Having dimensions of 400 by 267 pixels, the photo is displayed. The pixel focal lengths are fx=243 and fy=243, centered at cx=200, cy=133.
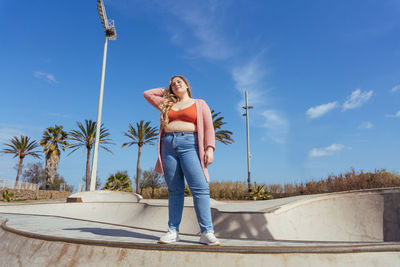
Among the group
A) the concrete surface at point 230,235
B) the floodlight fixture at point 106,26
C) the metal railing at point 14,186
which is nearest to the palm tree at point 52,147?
the metal railing at point 14,186

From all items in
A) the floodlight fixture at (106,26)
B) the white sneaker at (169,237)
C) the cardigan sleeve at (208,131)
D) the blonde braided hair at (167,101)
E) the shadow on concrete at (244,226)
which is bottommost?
the shadow on concrete at (244,226)

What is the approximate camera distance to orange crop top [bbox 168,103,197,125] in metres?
2.85

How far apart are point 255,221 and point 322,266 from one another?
3.16 m

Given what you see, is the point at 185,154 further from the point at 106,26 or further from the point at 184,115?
the point at 106,26

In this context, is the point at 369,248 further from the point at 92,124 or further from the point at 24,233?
the point at 92,124

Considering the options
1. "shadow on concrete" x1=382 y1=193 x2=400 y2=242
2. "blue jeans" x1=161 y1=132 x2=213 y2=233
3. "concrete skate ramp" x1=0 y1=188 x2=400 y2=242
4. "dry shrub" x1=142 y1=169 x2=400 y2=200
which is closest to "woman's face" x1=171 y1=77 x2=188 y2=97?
"blue jeans" x1=161 y1=132 x2=213 y2=233

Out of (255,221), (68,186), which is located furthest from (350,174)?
(68,186)

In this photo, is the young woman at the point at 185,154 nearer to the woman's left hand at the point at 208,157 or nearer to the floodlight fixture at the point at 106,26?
the woman's left hand at the point at 208,157

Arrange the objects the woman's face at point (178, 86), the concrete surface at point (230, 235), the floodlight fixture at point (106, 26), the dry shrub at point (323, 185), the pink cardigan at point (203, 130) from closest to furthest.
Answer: the concrete surface at point (230, 235) → the pink cardigan at point (203, 130) → the woman's face at point (178, 86) → the dry shrub at point (323, 185) → the floodlight fixture at point (106, 26)

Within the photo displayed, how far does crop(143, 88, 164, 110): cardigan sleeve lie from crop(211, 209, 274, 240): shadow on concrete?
309 cm

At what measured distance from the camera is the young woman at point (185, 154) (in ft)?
8.70

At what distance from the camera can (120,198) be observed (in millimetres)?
15234

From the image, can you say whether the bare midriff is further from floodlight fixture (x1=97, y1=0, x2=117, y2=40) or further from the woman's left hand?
floodlight fixture (x1=97, y1=0, x2=117, y2=40)

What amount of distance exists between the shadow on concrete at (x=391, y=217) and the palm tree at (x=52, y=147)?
136ft
